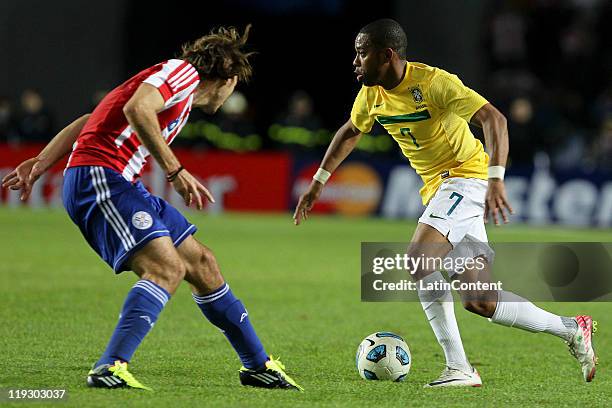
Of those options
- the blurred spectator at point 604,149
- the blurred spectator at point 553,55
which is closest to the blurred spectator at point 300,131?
the blurred spectator at point 553,55

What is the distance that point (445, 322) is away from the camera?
632 cm

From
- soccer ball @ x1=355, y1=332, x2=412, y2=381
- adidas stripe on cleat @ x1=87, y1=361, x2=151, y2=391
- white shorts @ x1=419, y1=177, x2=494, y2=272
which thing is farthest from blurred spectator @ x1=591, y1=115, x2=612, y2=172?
adidas stripe on cleat @ x1=87, y1=361, x2=151, y2=391

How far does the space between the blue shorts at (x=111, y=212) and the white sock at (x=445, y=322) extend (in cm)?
166

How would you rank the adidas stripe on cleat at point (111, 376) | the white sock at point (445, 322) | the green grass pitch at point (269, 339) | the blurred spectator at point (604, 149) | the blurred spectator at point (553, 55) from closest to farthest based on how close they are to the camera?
1. the adidas stripe on cleat at point (111, 376)
2. the green grass pitch at point (269, 339)
3. the white sock at point (445, 322)
4. the blurred spectator at point (604, 149)
5. the blurred spectator at point (553, 55)

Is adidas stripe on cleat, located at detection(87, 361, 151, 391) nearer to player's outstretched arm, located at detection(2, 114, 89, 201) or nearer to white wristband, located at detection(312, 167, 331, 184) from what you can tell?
player's outstretched arm, located at detection(2, 114, 89, 201)

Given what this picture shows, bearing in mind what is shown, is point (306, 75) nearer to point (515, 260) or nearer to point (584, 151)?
point (584, 151)

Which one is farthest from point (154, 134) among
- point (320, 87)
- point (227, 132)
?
point (320, 87)

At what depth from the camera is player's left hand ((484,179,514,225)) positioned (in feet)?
18.7

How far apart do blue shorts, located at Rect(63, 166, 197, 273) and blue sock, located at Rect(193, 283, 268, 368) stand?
0.49 meters

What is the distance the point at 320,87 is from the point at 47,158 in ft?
62.9

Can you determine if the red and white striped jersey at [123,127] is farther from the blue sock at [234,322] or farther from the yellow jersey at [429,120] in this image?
the yellow jersey at [429,120]

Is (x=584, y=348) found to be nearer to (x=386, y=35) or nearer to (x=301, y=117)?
(x=386, y=35)

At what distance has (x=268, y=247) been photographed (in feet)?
47.9
